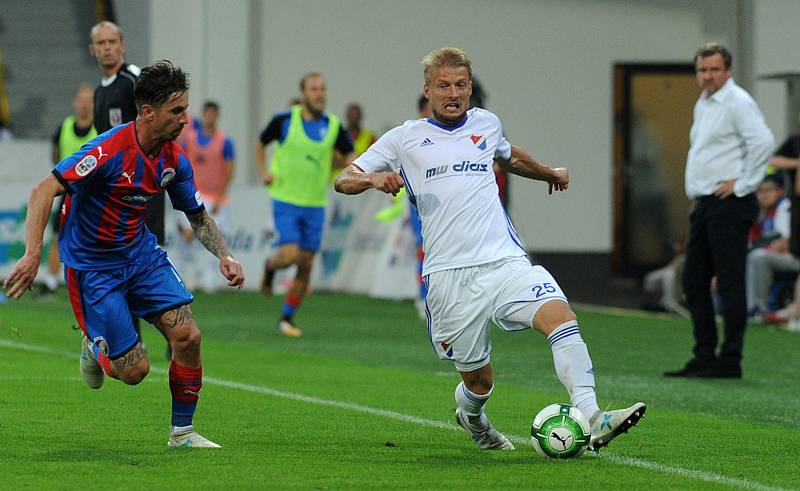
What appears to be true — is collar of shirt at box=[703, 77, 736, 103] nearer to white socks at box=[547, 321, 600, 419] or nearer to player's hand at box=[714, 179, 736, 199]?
player's hand at box=[714, 179, 736, 199]

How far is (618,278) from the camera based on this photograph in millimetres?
27172

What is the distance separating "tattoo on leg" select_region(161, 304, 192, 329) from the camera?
296 inches

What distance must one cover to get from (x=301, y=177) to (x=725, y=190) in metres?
5.18

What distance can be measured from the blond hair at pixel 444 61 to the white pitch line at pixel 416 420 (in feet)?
6.14

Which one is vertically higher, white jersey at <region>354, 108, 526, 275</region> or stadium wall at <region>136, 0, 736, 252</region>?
stadium wall at <region>136, 0, 736, 252</region>

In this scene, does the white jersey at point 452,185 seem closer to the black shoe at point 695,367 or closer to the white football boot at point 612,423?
the white football boot at point 612,423

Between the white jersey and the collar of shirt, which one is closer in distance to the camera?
the white jersey

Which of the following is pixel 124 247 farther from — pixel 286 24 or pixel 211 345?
pixel 286 24

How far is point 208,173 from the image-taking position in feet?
70.7

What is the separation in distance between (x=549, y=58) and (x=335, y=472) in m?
21.0

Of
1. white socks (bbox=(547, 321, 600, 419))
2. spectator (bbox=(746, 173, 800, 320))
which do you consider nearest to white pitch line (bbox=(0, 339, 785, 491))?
white socks (bbox=(547, 321, 600, 419))

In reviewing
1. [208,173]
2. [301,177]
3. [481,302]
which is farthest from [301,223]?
[481,302]

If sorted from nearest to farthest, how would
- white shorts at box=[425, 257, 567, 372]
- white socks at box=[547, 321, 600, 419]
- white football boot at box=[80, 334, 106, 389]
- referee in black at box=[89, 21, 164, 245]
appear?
white socks at box=[547, 321, 600, 419] < white shorts at box=[425, 257, 567, 372] < white football boot at box=[80, 334, 106, 389] < referee in black at box=[89, 21, 164, 245]

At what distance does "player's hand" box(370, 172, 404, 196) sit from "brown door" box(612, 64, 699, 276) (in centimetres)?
2071
